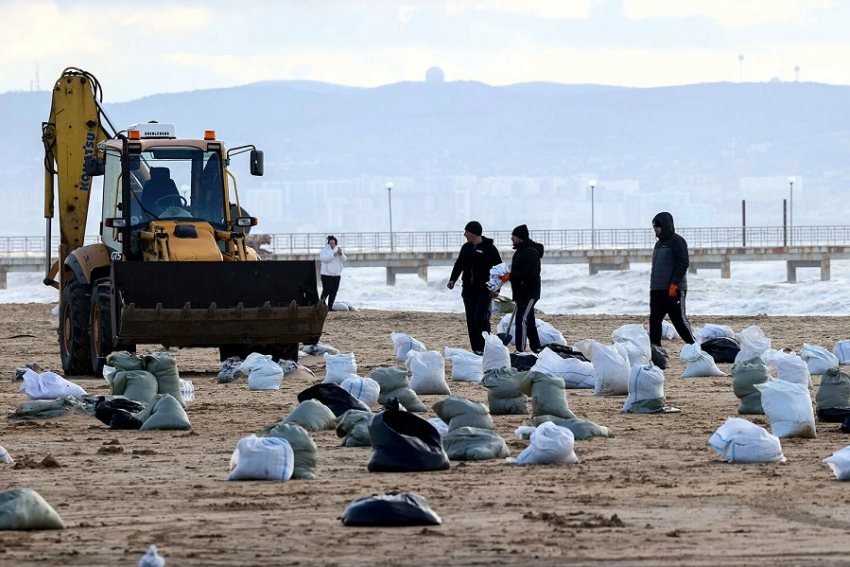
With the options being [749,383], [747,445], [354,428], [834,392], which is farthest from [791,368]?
[354,428]

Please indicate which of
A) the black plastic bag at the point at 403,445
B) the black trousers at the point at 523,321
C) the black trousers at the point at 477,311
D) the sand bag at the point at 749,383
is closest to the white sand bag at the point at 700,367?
the black trousers at the point at 523,321

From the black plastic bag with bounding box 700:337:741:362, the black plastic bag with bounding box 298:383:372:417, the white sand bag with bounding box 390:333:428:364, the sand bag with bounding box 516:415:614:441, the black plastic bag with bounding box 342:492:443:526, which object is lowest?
the black plastic bag with bounding box 700:337:741:362

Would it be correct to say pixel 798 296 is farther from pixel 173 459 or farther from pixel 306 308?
pixel 173 459

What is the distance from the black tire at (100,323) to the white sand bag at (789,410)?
6.57 m

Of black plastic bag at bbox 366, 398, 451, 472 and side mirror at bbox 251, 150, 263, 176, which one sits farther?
side mirror at bbox 251, 150, 263, 176

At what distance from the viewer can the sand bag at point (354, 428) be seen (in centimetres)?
820

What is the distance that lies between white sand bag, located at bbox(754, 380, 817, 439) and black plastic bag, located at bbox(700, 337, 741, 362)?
19.9 ft

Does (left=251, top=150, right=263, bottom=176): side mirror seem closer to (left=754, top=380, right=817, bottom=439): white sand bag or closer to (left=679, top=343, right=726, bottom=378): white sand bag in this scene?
(left=679, top=343, right=726, bottom=378): white sand bag

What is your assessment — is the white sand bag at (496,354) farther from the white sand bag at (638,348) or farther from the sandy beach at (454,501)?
the sandy beach at (454,501)

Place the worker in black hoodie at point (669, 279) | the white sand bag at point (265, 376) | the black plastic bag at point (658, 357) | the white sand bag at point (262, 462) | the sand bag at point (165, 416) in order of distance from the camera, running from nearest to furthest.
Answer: the white sand bag at point (262, 462), the sand bag at point (165, 416), the white sand bag at point (265, 376), the black plastic bag at point (658, 357), the worker in black hoodie at point (669, 279)

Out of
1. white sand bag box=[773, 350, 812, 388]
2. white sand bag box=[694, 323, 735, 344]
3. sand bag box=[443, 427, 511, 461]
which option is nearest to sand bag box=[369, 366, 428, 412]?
sand bag box=[443, 427, 511, 461]

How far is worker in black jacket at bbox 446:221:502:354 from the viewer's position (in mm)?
14508

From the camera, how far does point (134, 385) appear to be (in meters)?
10.2

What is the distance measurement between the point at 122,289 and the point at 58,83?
2724mm
